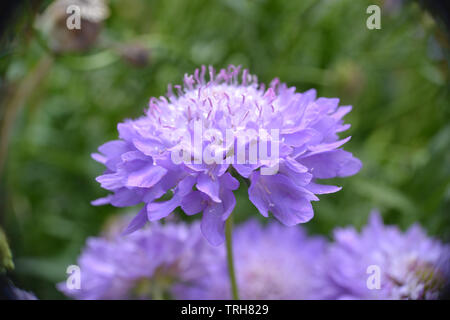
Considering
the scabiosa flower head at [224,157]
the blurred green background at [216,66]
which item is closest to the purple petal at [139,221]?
the scabiosa flower head at [224,157]

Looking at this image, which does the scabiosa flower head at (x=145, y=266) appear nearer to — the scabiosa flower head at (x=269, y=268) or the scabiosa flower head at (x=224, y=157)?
the scabiosa flower head at (x=269, y=268)

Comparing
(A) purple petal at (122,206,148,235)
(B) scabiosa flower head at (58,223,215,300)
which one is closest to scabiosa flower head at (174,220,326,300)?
(B) scabiosa flower head at (58,223,215,300)

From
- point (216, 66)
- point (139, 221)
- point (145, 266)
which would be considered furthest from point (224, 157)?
point (216, 66)

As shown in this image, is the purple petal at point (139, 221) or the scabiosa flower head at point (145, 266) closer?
the purple petal at point (139, 221)

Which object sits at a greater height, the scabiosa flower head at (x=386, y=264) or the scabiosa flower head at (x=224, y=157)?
the scabiosa flower head at (x=224, y=157)

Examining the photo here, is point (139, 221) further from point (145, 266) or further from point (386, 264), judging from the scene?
point (386, 264)

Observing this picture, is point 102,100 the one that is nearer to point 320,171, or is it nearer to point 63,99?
point 63,99

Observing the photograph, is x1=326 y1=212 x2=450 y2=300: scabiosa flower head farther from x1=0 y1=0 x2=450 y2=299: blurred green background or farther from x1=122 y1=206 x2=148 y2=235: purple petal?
x1=122 y1=206 x2=148 y2=235: purple petal
